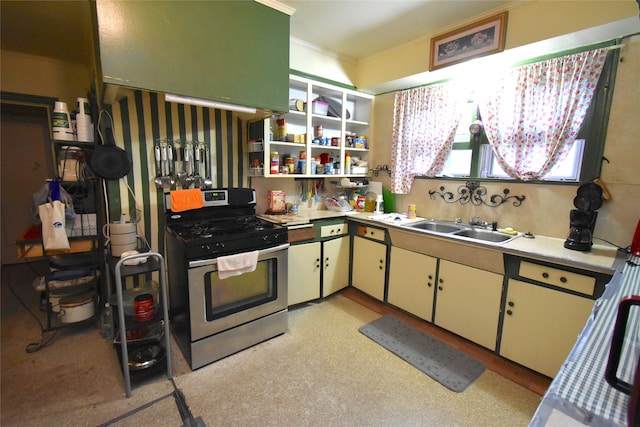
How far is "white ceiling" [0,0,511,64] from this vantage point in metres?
2.18

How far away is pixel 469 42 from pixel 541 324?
7.15 feet

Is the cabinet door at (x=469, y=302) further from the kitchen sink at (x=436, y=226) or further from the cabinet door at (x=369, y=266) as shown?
the cabinet door at (x=369, y=266)

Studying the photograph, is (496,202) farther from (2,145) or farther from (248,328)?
(2,145)

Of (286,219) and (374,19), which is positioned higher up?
(374,19)

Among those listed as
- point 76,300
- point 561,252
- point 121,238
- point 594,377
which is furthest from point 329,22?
point 76,300

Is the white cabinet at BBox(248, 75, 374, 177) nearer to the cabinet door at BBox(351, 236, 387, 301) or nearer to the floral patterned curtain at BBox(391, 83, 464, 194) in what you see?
the floral patterned curtain at BBox(391, 83, 464, 194)

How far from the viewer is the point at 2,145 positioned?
3.71 meters

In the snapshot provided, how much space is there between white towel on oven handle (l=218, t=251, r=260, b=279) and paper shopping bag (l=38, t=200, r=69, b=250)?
1205mm

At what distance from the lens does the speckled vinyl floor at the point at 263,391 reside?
1630mm

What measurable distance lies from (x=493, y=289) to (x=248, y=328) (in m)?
1.85

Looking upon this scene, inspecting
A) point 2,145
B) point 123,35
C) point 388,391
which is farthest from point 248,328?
point 2,145

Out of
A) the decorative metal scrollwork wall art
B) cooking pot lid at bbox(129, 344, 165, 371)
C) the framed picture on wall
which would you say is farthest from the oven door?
the framed picture on wall

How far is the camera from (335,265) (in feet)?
9.96

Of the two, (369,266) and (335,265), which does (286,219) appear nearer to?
(335,265)
